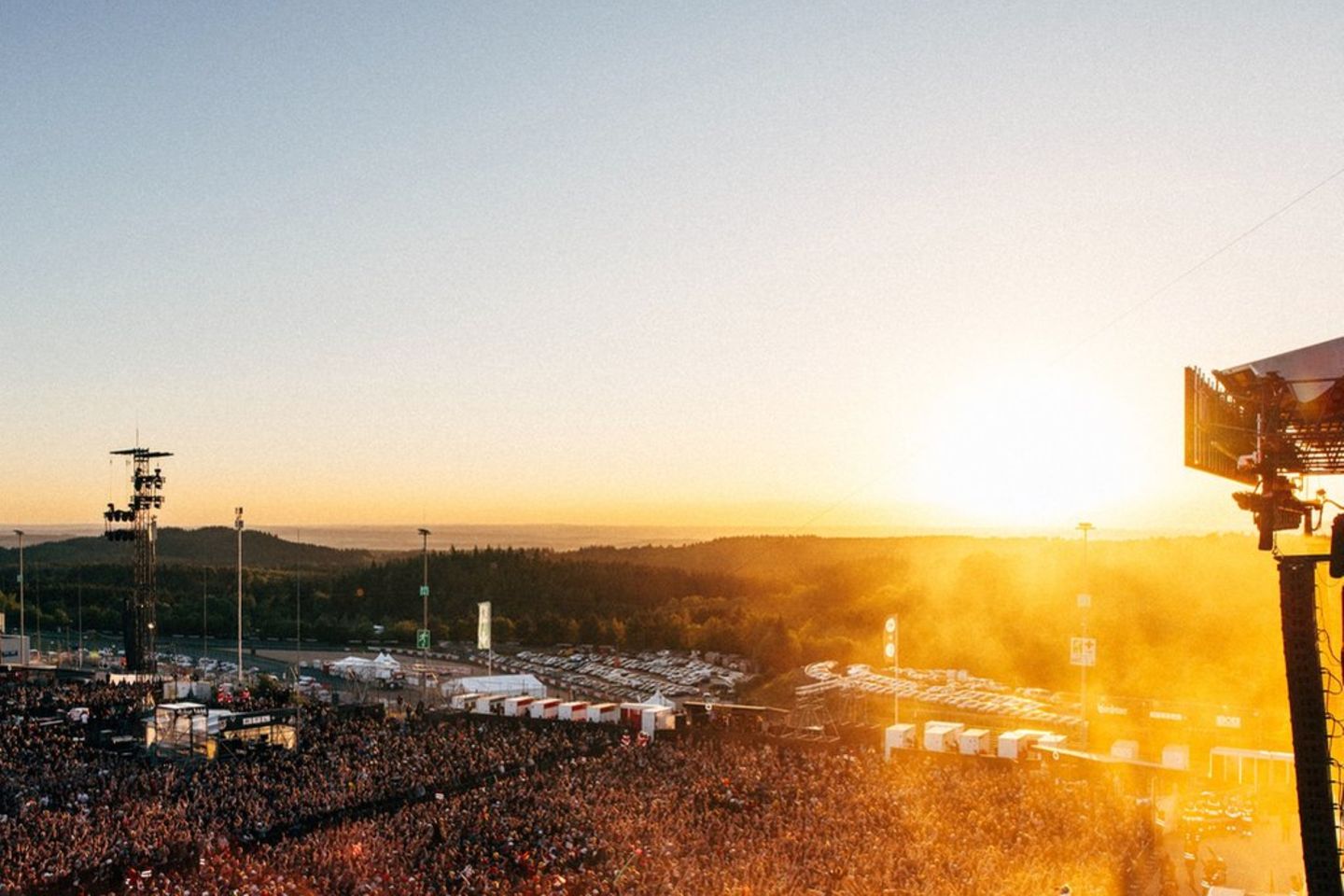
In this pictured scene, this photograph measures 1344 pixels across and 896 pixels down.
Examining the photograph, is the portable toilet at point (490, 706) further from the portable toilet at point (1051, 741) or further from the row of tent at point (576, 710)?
the portable toilet at point (1051, 741)

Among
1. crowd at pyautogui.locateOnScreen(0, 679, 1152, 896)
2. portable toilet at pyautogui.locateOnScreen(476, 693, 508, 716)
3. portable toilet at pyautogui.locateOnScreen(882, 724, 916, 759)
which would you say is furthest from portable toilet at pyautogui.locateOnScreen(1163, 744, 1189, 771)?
portable toilet at pyautogui.locateOnScreen(476, 693, 508, 716)

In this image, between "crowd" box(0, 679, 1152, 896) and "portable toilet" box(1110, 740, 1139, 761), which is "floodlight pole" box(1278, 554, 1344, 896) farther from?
"portable toilet" box(1110, 740, 1139, 761)

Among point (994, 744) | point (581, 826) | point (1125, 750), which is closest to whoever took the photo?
point (581, 826)

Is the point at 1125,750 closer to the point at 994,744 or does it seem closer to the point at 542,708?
the point at 994,744

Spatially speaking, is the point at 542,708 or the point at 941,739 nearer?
the point at 941,739

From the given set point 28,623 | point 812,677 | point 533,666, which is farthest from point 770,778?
point 28,623

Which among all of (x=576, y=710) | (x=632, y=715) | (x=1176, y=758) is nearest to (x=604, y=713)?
(x=576, y=710)
